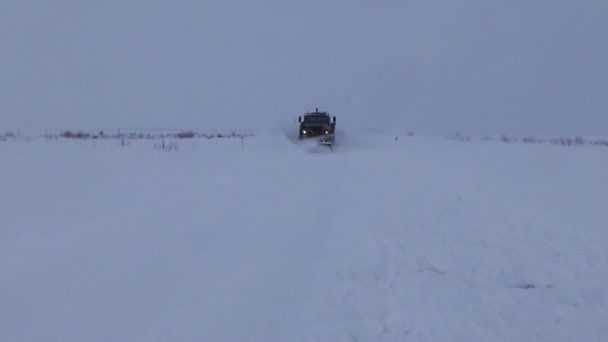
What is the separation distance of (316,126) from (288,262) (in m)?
33.8

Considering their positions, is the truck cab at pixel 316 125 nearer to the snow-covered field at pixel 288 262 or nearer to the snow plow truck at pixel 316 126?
the snow plow truck at pixel 316 126

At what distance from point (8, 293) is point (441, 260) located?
5074 millimetres

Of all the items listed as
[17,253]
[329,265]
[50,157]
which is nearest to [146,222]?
[17,253]

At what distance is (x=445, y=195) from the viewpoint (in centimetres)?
1359

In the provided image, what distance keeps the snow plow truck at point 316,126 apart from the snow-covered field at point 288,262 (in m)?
26.2

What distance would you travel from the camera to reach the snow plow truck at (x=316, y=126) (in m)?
40.4

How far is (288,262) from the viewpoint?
7.12 meters

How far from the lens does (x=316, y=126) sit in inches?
1599

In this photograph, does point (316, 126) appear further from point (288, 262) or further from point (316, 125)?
point (288, 262)

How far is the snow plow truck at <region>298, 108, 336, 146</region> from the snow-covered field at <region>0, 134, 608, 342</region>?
26246 mm

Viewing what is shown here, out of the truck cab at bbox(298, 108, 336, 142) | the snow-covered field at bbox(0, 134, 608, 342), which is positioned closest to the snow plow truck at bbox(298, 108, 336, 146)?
the truck cab at bbox(298, 108, 336, 142)

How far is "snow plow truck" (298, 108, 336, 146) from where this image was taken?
133 feet

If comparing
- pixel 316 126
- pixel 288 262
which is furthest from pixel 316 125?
pixel 288 262

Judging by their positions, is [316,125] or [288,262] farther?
[316,125]
